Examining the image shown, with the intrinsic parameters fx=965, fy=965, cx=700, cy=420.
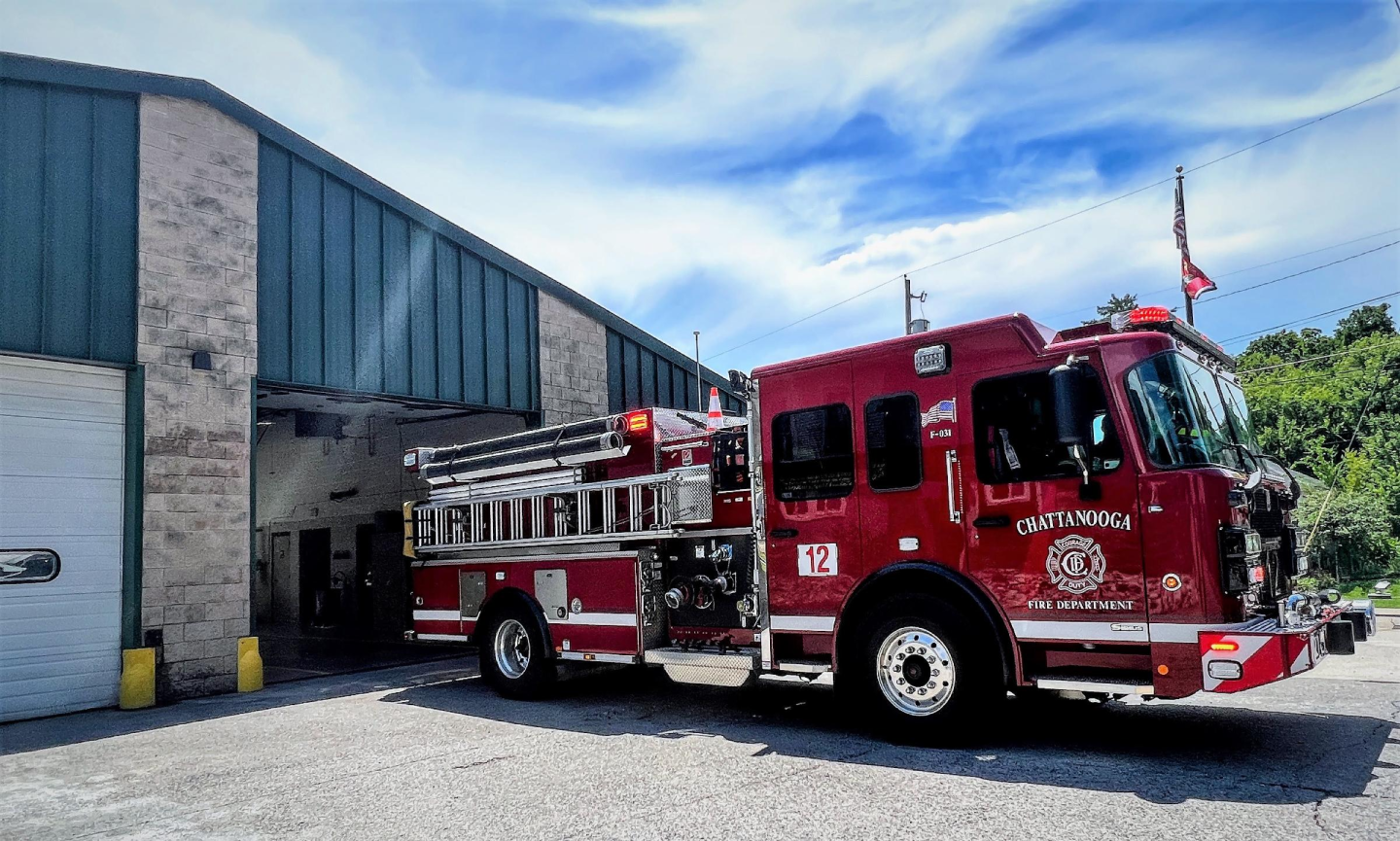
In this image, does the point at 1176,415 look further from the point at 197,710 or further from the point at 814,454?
the point at 197,710

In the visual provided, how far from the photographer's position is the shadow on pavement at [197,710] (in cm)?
909

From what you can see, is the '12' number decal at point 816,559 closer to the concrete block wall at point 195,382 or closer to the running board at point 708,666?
the running board at point 708,666

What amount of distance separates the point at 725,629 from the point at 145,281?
796 centimetres

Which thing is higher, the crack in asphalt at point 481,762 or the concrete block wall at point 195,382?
the concrete block wall at point 195,382

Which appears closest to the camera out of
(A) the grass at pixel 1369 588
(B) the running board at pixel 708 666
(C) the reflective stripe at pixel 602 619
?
(B) the running board at pixel 708 666

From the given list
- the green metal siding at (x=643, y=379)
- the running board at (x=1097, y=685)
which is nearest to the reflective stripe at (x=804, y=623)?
the running board at (x=1097, y=685)

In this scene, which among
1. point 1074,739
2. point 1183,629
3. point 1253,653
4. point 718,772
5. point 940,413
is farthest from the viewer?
point 940,413

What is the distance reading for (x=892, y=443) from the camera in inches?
286

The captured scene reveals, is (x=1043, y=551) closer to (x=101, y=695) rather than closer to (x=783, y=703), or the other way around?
(x=783, y=703)

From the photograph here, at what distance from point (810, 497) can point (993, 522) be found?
1560 mm

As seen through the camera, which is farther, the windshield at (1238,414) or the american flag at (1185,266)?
the american flag at (1185,266)

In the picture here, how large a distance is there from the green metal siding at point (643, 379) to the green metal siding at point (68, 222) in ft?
28.1

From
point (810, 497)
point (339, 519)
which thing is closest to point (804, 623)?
point (810, 497)

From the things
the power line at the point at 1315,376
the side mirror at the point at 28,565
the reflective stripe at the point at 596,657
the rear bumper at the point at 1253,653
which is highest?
the power line at the point at 1315,376
